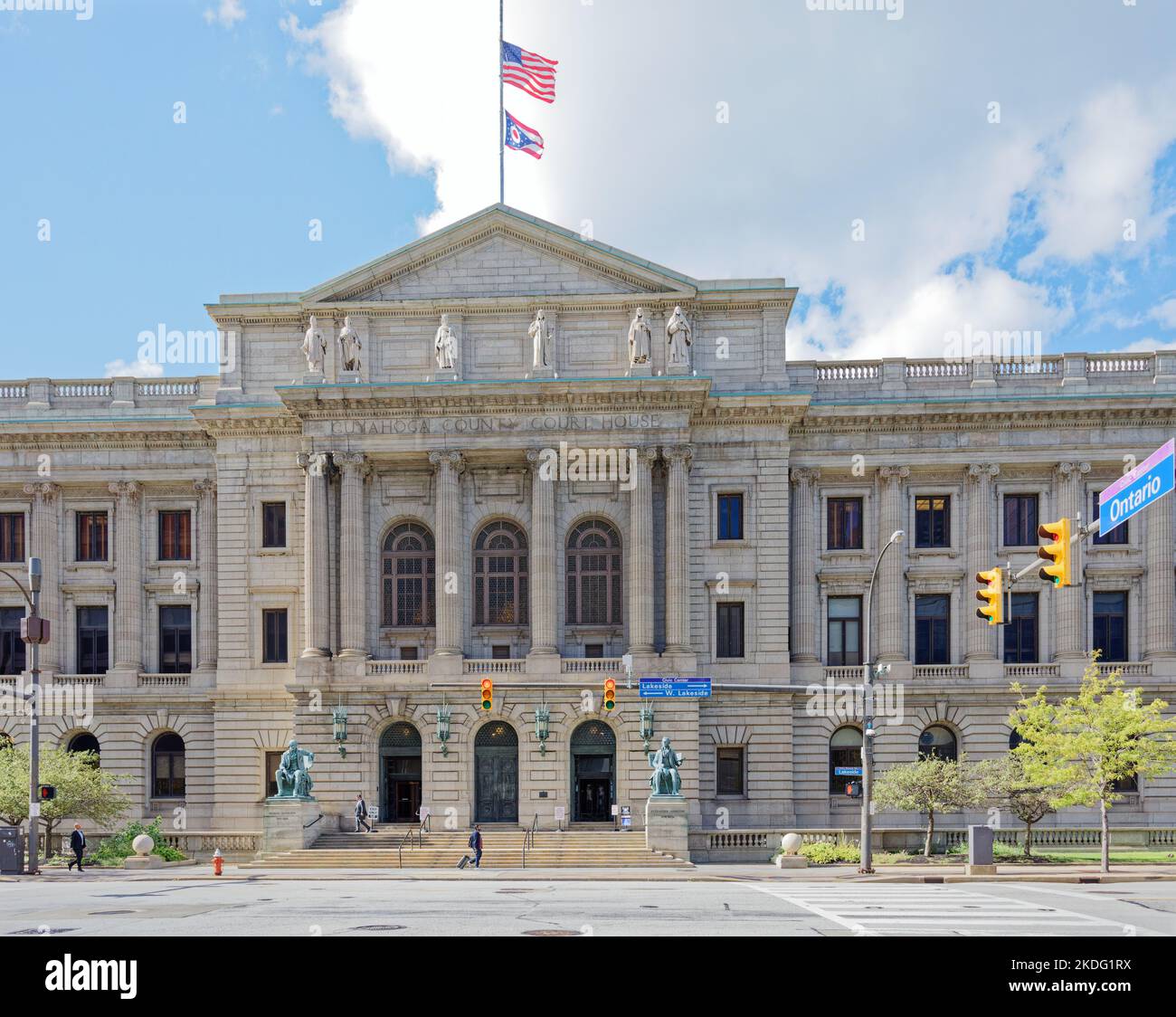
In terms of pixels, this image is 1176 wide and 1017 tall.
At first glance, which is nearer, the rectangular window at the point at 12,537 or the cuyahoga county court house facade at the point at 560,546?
the cuyahoga county court house facade at the point at 560,546

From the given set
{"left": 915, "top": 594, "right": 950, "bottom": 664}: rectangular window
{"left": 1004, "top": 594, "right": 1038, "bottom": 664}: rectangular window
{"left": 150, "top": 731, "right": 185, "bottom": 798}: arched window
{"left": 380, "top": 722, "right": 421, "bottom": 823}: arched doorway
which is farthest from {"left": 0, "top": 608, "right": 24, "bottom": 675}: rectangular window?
{"left": 1004, "top": 594, "right": 1038, "bottom": 664}: rectangular window

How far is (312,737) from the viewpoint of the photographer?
154ft

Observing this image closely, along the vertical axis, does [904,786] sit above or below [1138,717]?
below

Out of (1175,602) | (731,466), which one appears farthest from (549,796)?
(1175,602)

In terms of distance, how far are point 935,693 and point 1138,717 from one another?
11364mm

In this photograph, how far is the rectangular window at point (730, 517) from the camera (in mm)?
49625

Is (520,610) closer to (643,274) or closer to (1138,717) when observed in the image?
(643,274)

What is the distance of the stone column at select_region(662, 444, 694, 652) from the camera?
47094 mm

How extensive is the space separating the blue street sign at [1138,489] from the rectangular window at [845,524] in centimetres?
3122

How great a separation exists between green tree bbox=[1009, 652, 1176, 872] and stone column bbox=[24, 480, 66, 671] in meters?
41.6

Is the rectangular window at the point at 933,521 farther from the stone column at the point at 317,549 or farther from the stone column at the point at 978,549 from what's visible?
the stone column at the point at 317,549

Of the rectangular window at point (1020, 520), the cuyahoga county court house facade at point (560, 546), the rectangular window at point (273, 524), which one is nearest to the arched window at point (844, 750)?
the cuyahoga county court house facade at point (560, 546)

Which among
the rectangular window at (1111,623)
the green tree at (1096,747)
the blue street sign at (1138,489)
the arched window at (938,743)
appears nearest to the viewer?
the blue street sign at (1138,489)

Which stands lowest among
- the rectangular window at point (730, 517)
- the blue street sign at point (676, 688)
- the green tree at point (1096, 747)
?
the green tree at point (1096, 747)
